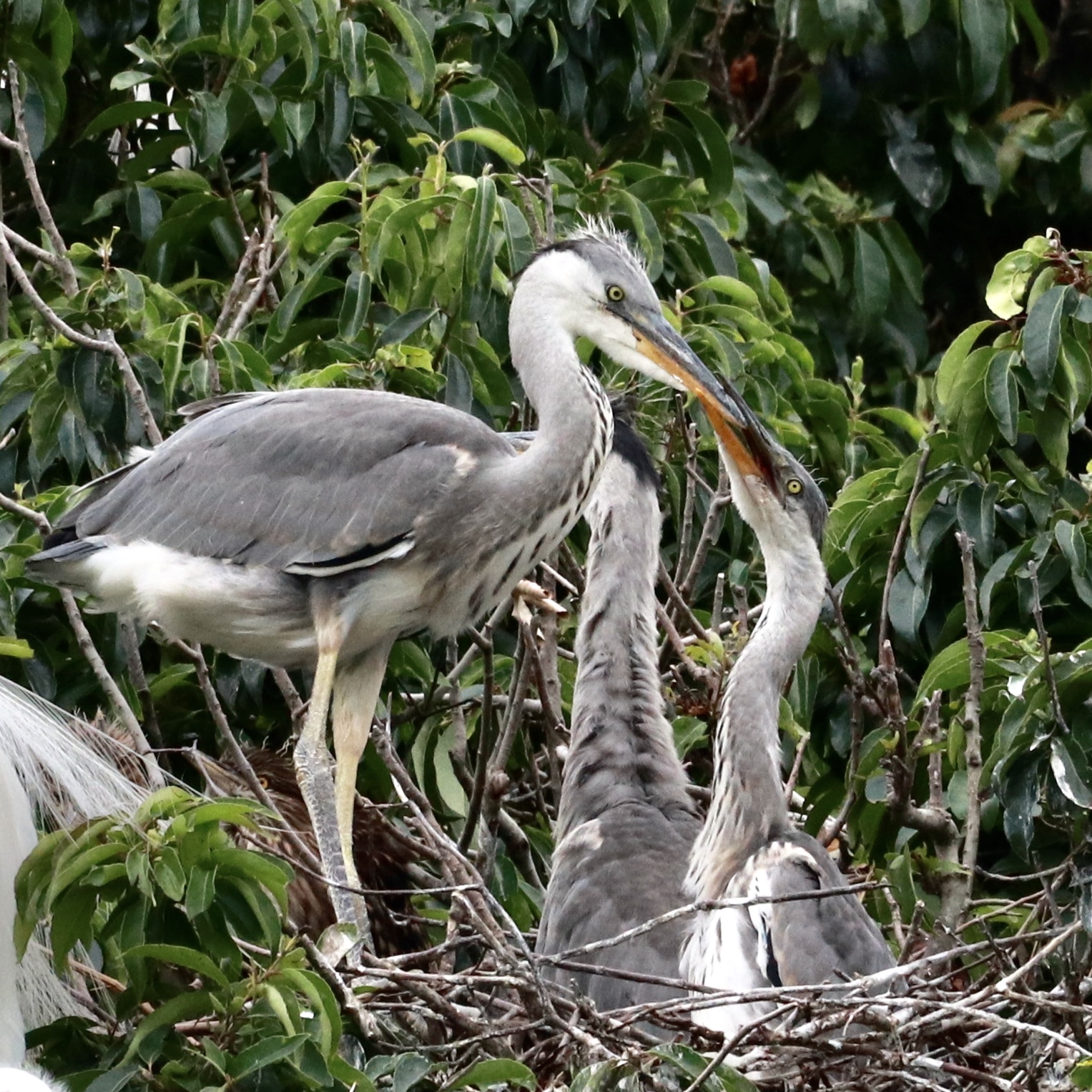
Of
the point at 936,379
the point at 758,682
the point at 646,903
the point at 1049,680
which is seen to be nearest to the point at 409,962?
the point at 646,903

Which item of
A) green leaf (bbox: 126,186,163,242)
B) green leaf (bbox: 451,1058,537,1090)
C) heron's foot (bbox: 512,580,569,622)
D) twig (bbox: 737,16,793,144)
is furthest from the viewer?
twig (bbox: 737,16,793,144)

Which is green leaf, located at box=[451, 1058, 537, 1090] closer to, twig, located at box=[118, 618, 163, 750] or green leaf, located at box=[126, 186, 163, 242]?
twig, located at box=[118, 618, 163, 750]

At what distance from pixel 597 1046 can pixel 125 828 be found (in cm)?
67

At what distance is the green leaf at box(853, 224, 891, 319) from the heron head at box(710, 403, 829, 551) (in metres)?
1.28

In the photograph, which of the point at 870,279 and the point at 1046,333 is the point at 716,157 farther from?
the point at 1046,333

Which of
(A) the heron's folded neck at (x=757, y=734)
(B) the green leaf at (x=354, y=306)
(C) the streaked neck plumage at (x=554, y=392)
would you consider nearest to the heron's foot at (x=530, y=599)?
(C) the streaked neck plumage at (x=554, y=392)

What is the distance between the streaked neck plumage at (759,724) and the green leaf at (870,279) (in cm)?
135

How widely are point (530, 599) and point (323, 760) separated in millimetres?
468

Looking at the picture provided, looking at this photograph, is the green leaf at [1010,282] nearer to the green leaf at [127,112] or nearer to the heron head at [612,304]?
the heron head at [612,304]

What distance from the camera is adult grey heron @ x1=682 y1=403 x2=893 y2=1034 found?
337cm

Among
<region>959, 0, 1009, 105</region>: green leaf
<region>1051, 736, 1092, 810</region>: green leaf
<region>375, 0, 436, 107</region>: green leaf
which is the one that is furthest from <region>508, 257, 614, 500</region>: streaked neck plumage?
<region>959, 0, 1009, 105</region>: green leaf

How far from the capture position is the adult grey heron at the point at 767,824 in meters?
3.37

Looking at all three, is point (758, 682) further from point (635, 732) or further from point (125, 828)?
point (125, 828)

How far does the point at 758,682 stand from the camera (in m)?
3.68
